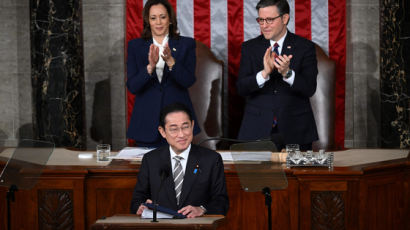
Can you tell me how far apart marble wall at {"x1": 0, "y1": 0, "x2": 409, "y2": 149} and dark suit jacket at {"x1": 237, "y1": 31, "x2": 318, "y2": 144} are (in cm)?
162

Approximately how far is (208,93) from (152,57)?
167cm

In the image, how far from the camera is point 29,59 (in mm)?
6535

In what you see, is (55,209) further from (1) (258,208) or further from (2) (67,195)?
(1) (258,208)

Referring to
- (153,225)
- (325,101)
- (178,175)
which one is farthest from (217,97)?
(153,225)

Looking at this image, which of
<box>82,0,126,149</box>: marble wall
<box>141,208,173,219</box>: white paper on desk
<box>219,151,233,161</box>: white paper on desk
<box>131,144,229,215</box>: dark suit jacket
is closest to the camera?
<box>141,208,173,219</box>: white paper on desk

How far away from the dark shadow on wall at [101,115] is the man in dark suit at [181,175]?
2.98m

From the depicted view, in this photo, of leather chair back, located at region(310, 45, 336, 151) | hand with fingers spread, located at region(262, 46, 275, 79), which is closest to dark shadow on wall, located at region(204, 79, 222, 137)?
leather chair back, located at region(310, 45, 336, 151)

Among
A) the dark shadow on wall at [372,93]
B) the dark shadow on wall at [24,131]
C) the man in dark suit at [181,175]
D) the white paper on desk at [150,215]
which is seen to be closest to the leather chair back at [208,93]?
the dark shadow on wall at [372,93]

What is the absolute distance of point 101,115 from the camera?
254 inches

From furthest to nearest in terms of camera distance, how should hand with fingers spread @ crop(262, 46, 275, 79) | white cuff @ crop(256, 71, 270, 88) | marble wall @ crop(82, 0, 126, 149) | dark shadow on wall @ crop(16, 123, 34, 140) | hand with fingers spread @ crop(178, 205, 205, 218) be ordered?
dark shadow on wall @ crop(16, 123, 34, 140), marble wall @ crop(82, 0, 126, 149), white cuff @ crop(256, 71, 270, 88), hand with fingers spread @ crop(262, 46, 275, 79), hand with fingers spread @ crop(178, 205, 205, 218)

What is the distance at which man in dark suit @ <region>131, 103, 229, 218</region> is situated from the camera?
134 inches

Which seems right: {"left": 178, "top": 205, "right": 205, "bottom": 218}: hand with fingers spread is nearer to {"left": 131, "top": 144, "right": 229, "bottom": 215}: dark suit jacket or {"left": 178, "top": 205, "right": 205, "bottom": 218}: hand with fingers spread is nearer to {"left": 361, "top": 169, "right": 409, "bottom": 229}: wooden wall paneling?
{"left": 131, "top": 144, "right": 229, "bottom": 215}: dark suit jacket

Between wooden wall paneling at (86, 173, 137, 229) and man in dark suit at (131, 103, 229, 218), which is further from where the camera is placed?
wooden wall paneling at (86, 173, 137, 229)

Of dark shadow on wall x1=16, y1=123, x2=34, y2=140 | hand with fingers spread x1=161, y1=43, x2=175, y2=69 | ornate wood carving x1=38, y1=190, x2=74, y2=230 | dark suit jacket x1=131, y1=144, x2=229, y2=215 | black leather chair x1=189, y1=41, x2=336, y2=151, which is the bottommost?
ornate wood carving x1=38, y1=190, x2=74, y2=230
